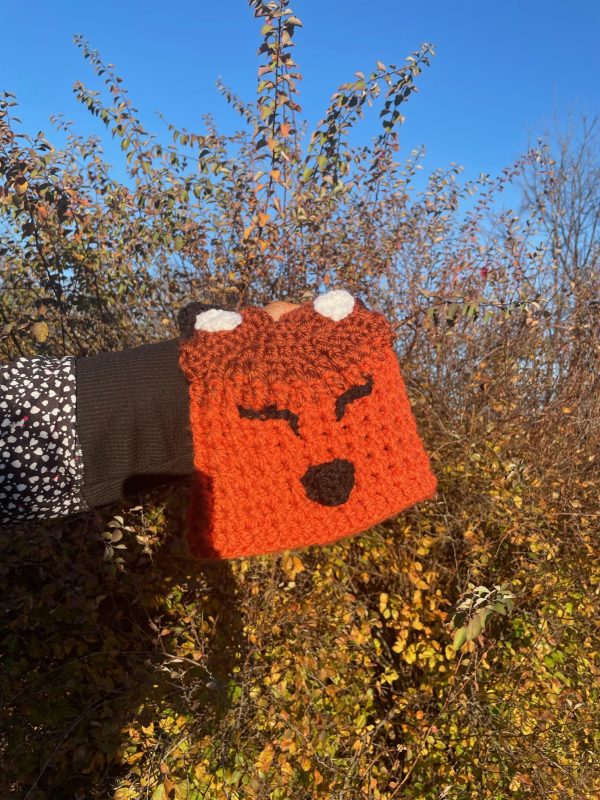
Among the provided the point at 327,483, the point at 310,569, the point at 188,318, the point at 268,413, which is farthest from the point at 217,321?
the point at 310,569

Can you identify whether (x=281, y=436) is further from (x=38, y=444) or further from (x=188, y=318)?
(x=38, y=444)

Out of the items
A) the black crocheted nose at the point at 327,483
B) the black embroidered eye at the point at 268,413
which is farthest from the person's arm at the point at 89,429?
the black crocheted nose at the point at 327,483

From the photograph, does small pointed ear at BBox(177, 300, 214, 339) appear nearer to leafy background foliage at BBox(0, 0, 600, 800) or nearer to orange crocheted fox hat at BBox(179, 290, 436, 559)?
orange crocheted fox hat at BBox(179, 290, 436, 559)

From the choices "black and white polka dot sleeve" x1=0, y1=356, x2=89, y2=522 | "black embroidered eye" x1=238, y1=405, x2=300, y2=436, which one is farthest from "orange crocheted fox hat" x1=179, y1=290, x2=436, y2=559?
"black and white polka dot sleeve" x1=0, y1=356, x2=89, y2=522

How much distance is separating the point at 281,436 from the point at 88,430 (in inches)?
13.4

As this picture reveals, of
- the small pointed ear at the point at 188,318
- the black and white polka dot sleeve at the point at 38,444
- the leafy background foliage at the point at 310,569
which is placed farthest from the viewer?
the leafy background foliage at the point at 310,569

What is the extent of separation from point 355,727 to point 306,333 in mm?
1663

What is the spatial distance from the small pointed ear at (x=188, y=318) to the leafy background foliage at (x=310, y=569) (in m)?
0.94

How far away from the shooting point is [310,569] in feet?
7.43

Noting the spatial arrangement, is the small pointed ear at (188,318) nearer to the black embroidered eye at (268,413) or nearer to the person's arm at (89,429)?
the person's arm at (89,429)

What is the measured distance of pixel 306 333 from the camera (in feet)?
3.66

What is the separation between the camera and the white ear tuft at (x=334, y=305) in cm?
115

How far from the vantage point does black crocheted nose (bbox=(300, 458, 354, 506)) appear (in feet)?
3.46

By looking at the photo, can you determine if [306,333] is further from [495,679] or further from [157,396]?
[495,679]
